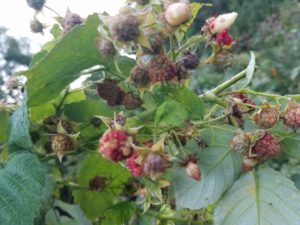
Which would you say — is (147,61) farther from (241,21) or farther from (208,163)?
(241,21)

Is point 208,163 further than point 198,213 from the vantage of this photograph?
No

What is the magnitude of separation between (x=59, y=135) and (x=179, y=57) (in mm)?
151

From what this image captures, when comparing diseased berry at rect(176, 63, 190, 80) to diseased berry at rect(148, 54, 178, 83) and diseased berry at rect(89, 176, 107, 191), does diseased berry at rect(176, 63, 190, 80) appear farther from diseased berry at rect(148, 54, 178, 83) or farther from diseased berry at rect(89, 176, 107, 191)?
diseased berry at rect(89, 176, 107, 191)

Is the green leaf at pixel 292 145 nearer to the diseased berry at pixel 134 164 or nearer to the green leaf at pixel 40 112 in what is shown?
the diseased berry at pixel 134 164

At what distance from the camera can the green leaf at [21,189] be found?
0.55 metres

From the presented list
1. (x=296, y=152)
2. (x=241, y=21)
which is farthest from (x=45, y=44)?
(x=241, y=21)

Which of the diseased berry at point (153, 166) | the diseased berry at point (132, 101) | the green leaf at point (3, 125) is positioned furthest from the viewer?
the green leaf at point (3, 125)

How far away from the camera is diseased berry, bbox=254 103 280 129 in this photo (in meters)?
0.52

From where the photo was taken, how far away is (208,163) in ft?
1.87

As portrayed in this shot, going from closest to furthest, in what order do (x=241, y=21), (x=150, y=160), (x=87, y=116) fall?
(x=150, y=160) → (x=87, y=116) → (x=241, y=21)

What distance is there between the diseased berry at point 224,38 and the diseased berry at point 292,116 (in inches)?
3.4

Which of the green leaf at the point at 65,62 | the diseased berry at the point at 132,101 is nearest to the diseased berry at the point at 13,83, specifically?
the green leaf at the point at 65,62

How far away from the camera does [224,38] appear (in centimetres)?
55

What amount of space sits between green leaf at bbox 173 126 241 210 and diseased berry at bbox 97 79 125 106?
98 mm
